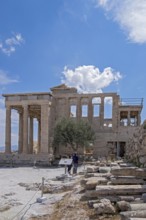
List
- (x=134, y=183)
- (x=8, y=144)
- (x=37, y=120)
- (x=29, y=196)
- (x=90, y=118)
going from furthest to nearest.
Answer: (x=37, y=120), (x=90, y=118), (x=8, y=144), (x=29, y=196), (x=134, y=183)

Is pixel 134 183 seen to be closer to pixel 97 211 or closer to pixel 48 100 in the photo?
pixel 97 211

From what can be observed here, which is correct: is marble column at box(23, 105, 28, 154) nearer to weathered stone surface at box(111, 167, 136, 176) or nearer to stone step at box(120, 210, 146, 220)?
weathered stone surface at box(111, 167, 136, 176)

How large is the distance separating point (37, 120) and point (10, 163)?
47.4 feet

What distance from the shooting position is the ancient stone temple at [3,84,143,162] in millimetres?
44369

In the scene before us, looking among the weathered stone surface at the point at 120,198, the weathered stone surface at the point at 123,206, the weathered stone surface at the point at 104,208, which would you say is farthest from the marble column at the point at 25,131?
the weathered stone surface at the point at 123,206

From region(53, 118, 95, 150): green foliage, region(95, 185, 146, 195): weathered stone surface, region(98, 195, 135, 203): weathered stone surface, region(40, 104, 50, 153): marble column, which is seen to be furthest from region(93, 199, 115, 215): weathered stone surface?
region(40, 104, 50, 153): marble column

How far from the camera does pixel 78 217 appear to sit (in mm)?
8586

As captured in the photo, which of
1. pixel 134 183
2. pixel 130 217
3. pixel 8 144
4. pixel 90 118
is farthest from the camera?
pixel 90 118

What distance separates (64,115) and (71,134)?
304 inches

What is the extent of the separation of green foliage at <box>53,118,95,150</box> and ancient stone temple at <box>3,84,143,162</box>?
2480 millimetres

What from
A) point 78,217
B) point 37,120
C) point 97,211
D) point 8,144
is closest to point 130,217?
point 97,211

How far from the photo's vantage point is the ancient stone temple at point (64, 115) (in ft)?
146

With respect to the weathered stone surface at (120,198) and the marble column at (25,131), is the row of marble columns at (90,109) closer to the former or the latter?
the marble column at (25,131)

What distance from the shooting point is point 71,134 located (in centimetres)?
4138
